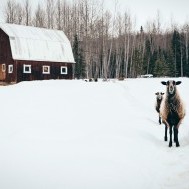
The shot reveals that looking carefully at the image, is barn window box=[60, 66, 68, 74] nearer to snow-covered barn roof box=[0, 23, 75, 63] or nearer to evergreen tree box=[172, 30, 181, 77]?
snow-covered barn roof box=[0, 23, 75, 63]

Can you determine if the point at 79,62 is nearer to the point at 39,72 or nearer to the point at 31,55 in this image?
the point at 39,72

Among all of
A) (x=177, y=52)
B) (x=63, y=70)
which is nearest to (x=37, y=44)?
(x=63, y=70)

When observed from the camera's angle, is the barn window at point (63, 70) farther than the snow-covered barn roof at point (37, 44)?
Yes

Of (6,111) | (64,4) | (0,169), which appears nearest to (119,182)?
(0,169)

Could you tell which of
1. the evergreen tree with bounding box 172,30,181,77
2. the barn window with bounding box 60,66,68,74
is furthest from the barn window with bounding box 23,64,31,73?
the evergreen tree with bounding box 172,30,181,77

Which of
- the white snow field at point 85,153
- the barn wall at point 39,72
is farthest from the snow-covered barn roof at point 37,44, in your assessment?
the white snow field at point 85,153

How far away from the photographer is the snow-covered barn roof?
34.5m

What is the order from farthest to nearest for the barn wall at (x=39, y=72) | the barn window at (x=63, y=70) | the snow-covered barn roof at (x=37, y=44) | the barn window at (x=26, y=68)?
the barn window at (x=63, y=70)
the barn window at (x=26, y=68)
the barn wall at (x=39, y=72)
the snow-covered barn roof at (x=37, y=44)

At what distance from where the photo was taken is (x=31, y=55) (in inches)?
1390

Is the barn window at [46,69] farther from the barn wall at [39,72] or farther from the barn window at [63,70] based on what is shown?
the barn window at [63,70]

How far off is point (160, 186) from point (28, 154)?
3.21 meters

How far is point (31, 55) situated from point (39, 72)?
2.26m

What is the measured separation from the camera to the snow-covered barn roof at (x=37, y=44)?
34500mm

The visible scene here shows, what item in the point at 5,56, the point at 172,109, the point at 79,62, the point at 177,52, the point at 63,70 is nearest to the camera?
the point at 172,109
